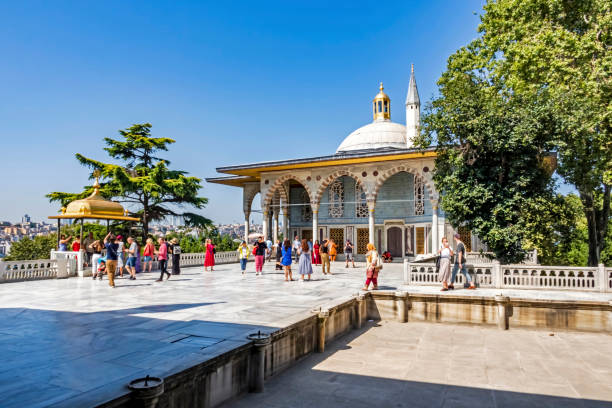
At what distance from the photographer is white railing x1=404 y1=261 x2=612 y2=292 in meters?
8.88

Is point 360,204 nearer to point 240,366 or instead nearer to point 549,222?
point 549,222

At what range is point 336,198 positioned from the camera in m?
22.2

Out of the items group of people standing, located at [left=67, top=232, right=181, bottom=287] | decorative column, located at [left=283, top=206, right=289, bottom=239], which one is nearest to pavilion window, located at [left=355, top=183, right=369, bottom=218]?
decorative column, located at [left=283, top=206, right=289, bottom=239]

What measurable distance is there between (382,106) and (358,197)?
10.5 meters

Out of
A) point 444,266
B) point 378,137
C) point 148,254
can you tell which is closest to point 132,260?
point 148,254

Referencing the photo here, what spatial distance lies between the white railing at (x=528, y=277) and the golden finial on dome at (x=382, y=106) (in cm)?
2046

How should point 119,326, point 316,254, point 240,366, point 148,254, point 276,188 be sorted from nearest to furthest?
point 240,366
point 119,326
point 148,254
point 316,254
point 276,188

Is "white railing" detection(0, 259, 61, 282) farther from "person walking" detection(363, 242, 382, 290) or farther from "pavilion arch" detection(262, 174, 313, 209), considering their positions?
"pavilion arch" detection(262, 174, 313, 209)

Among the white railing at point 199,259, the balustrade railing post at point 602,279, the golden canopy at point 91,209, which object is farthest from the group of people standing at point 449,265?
the golden canopy at point 91,209

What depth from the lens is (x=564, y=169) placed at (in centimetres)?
1145

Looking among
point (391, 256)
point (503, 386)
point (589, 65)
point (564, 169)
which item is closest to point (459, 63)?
point (589, 65)

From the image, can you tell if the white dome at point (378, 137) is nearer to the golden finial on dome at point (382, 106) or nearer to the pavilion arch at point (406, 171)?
the golden finial on dome at point (382, 106)

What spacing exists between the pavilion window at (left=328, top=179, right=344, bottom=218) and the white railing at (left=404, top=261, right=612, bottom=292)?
1160 cm

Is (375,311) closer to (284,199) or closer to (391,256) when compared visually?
(391,256)
